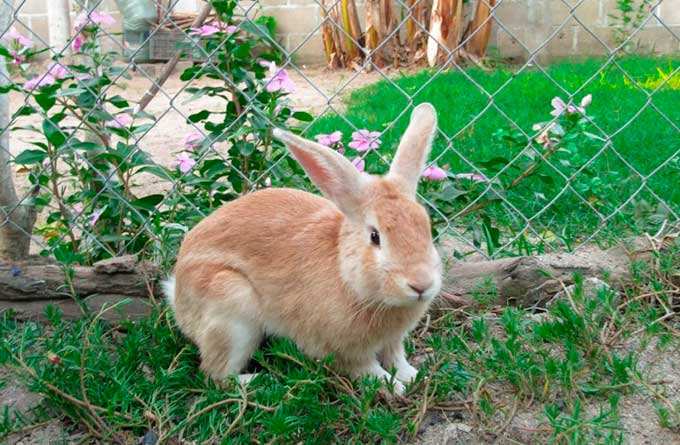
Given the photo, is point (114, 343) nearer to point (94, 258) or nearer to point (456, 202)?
point (94, 258)

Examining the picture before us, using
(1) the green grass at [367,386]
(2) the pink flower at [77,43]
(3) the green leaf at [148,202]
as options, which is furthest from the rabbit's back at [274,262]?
(2) the pink flower at [77,43]

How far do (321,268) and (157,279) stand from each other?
74 cm

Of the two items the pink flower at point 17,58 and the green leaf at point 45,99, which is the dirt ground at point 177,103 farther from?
the green leaf at point 45,99

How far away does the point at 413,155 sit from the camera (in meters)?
2.58

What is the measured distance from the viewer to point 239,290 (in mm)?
2631

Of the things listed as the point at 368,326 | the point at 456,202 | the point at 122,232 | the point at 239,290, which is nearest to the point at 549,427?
the point at 368,326

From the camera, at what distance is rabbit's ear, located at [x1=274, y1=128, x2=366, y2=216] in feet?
7.95

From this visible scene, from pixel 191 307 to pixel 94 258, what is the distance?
3.07 feet

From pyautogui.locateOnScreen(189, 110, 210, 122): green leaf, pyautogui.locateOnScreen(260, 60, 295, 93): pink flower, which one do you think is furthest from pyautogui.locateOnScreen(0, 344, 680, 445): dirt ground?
pyautogui.locateOnScreen(260, 60, 295, 93): pink flower

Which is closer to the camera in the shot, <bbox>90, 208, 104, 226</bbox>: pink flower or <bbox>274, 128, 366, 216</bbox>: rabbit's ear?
<bbox>274, 128, 366, 216</bbox>: rabbit's ear

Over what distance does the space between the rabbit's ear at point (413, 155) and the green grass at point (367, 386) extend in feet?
1.66

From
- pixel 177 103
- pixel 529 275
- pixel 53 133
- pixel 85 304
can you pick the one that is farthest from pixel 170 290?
pixel 177 103

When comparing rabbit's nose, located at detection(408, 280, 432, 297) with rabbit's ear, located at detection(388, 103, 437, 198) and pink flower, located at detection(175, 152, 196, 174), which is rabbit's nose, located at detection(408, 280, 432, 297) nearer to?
rabbit's ear, located at detection(388, 103, 437, 198)

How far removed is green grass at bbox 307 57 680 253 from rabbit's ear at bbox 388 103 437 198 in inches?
26.3
